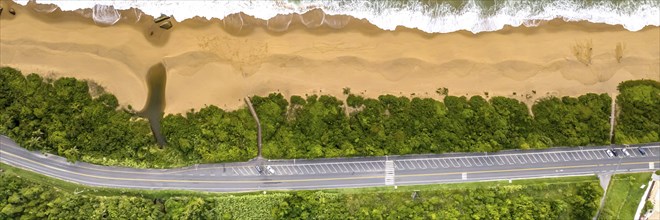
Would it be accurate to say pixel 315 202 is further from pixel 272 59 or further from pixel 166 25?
pixel 166 25

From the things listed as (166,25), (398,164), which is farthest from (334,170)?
(166,25)

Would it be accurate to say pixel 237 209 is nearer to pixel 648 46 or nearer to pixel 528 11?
pixel 528 11

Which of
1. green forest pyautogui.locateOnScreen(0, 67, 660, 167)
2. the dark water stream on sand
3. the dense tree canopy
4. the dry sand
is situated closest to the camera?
green forest pyautogui.locateOnScreen(0, 67, 660, 167)

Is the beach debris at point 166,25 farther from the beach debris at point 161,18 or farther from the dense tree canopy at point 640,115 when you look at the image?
the dense tree canopy at point 640,115

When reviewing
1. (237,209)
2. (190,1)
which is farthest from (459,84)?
(190,1)

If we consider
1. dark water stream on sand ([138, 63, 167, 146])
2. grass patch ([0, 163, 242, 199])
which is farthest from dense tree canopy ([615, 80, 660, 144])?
dark water stream on sand ([138, 63, 167, 146])

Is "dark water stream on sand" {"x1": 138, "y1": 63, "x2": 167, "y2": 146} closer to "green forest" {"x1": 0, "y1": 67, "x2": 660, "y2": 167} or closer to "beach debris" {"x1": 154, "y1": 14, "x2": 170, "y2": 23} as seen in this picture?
"green forest" {"x1": 0, "y1": 67, "x2": 660, "y2": 167}
